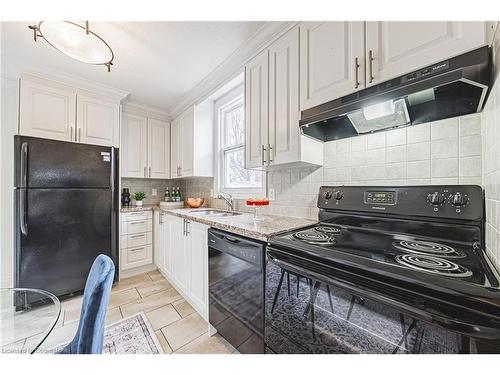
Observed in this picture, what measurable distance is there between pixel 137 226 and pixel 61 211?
826 millimetres

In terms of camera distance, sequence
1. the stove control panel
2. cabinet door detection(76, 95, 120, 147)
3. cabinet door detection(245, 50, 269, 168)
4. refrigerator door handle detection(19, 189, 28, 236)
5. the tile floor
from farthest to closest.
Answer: cabinet door detection(76, 95, 120, 147) < refrigerator door handle detection(19, 189, 28, 236) < cabinet door detection(245, 50, 269, 168) < the tile floor < the stove control panel

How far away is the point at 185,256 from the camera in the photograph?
1.96 metres

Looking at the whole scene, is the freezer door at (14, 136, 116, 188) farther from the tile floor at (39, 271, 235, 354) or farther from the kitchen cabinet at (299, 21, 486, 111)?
the kitchen cabinet at (299, 21, 486, 111)

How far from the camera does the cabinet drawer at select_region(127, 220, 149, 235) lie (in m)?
2.60

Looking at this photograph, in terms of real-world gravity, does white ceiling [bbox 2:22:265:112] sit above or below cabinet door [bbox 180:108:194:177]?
above

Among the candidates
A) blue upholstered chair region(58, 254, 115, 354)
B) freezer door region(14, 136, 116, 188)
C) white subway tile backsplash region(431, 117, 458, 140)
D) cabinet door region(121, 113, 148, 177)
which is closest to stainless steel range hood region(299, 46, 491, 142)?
white subway tile backsplash region(431, 117, 458, 140)

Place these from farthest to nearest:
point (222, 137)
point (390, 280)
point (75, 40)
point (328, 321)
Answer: point (222, 137)
point (75, 40)
point (328, 321)
point (390, 280)

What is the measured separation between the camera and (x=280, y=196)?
6.04 ft

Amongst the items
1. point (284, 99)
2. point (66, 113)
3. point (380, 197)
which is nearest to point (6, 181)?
point (66, 113)

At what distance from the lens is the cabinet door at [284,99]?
1.38 meters

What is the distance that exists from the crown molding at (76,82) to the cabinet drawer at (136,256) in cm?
201

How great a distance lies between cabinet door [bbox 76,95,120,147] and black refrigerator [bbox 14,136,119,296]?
166 millimetres

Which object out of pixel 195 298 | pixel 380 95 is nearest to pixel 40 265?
pixel 195 298

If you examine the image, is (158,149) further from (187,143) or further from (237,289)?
(237,289)
